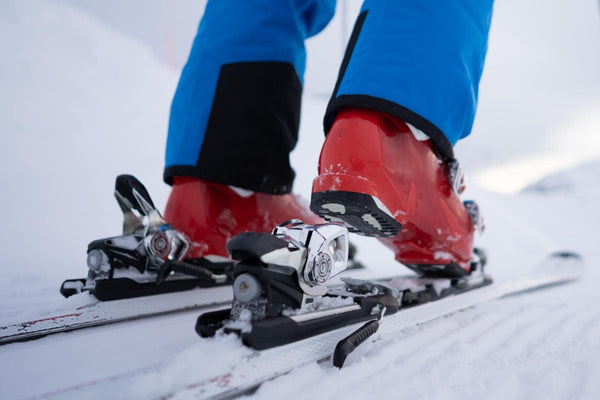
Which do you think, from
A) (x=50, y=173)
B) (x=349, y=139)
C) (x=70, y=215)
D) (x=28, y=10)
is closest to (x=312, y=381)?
(x=349, y=139)

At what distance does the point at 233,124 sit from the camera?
92cm

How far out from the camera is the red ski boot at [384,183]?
645 mm

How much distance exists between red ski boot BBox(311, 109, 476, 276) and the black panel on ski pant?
0.87 ft

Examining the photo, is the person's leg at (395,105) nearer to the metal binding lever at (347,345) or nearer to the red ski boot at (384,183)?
the red ski boot at (384,183)

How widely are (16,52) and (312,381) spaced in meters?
4.45

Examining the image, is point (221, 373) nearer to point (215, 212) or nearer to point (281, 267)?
point (281, 267)

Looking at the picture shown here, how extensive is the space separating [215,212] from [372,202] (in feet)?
1.57

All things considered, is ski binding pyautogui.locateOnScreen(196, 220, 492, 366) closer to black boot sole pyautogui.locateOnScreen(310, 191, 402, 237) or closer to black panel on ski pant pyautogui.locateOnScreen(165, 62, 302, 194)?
black boot sole pyautogui.locateOnScreen(310, 191, 402, 237)

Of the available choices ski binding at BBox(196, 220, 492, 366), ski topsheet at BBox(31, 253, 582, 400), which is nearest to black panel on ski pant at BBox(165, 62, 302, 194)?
ski binding at BBox(196, 220, 492, 366)

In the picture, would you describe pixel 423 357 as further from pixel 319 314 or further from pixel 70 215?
pixel 70 215

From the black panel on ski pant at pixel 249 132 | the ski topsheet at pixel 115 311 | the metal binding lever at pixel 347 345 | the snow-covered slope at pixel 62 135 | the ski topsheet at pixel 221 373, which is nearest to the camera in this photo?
the ski topsheet at pixel 221 373

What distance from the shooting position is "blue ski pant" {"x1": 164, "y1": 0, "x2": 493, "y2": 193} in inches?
27.4

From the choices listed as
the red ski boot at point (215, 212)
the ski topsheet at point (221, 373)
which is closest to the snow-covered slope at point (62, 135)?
the red ski boot at point (215, 212)

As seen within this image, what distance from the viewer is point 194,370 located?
414 millimetres
